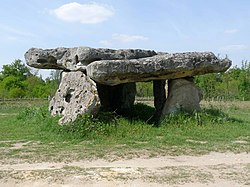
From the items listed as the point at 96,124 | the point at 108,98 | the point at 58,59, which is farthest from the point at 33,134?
the point at 108,98

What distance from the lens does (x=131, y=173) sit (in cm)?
656

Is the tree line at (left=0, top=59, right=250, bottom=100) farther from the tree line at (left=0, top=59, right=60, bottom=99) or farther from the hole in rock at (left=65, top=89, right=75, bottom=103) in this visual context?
the hole in rock at (left=65, top=89, right=75, bottom=103)

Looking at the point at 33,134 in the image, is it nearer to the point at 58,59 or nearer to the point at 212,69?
the point at 58,59

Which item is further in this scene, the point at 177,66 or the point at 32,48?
the point at 32,48

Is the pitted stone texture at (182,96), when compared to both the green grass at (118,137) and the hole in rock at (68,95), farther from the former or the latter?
the hole in rock at (68,95)

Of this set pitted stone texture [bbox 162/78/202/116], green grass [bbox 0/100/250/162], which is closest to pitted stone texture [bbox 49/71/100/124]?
green grass [bbox 0/100/250/162]

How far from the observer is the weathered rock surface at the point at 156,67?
11.3 meters

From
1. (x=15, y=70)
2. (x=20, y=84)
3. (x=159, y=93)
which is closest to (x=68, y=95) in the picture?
(x=159, y=93)

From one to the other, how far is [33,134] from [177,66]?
4.97 m

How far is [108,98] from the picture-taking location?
1569 cm

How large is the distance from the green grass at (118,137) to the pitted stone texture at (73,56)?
181 cm

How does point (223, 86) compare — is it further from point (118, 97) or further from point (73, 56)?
point (73, 56)

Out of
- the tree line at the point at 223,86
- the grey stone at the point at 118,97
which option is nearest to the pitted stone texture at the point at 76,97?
the grey stone at the point at 118,97

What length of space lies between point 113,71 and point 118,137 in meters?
2.01
